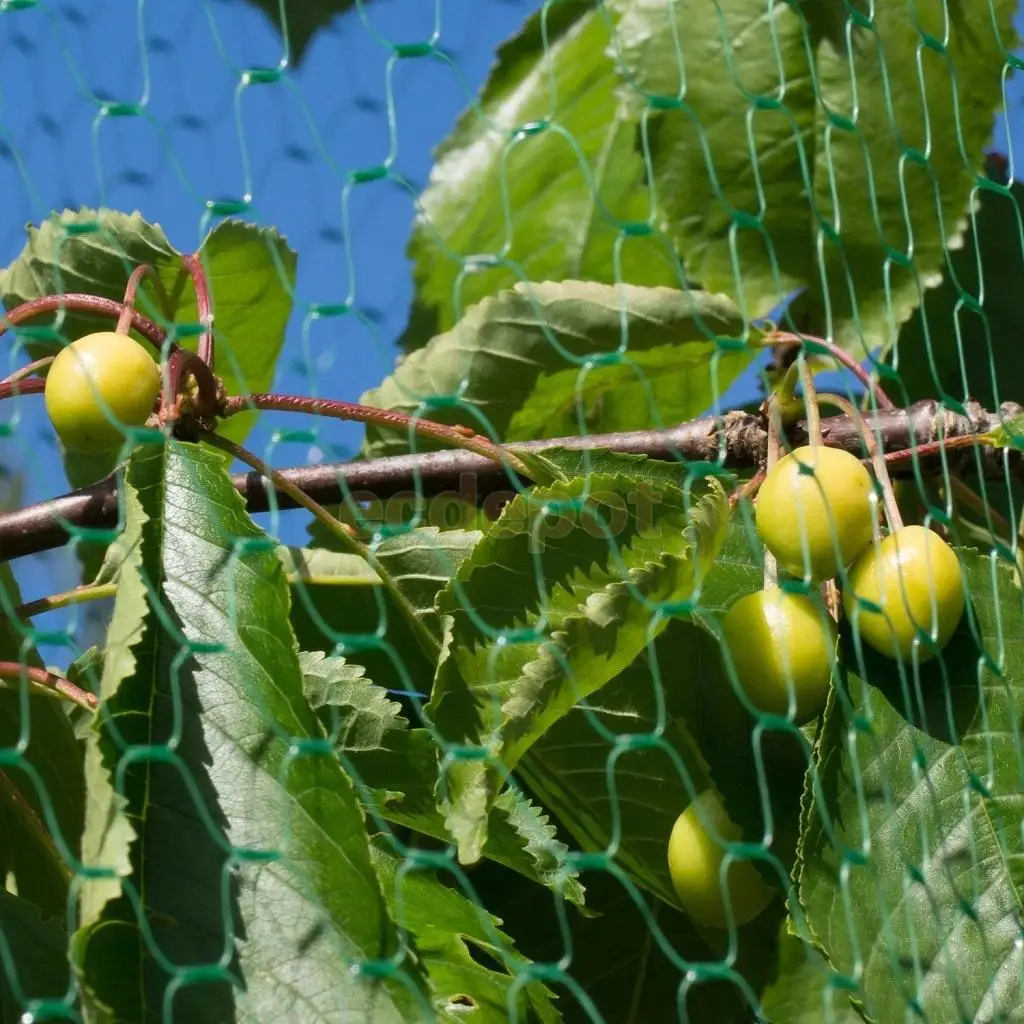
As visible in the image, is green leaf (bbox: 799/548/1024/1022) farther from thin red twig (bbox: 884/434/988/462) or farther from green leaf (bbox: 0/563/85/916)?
green leaf (bbox: 0/563/85/916)

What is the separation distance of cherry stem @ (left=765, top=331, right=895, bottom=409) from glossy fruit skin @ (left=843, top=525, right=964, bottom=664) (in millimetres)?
118

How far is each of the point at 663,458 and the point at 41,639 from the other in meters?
0.40

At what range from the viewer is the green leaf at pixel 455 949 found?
0.72m

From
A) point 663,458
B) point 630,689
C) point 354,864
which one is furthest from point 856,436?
point 354,864

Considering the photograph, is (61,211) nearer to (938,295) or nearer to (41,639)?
(41,639)

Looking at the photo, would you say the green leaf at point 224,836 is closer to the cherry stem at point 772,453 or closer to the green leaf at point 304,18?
the cherry stem at point 772,453

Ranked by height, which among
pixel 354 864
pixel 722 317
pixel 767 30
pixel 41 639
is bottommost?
pixel 354 864

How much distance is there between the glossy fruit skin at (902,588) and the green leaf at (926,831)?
0.06 ft

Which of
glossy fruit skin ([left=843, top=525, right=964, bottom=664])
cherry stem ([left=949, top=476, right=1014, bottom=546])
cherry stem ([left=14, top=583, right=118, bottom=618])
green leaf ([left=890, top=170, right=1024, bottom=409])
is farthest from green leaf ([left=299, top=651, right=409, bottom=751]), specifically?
green leaf ([left=890, top=170, right=1024, bottom=409])

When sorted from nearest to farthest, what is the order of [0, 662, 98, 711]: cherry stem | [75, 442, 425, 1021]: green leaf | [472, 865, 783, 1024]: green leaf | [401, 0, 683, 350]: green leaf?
1. [75, 442, 425, 1021]: green leaf
2. [0, 662, 98, 711]: cherry stem
3. [472, 865, 783, 1024]: green leaf
4. [401, 0, 683, 350]: green leaf

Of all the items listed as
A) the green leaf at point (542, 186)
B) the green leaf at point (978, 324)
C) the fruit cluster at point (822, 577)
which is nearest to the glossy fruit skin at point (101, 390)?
the fruit cluster at point (822, 577)

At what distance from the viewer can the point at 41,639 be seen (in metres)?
0.63

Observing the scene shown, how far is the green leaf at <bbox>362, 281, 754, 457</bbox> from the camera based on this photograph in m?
0.95

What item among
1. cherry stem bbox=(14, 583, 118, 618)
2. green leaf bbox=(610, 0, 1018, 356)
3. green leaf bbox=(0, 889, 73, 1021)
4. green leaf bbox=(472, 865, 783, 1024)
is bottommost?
green leaf bbox=(472, 865, 783, 1024)
